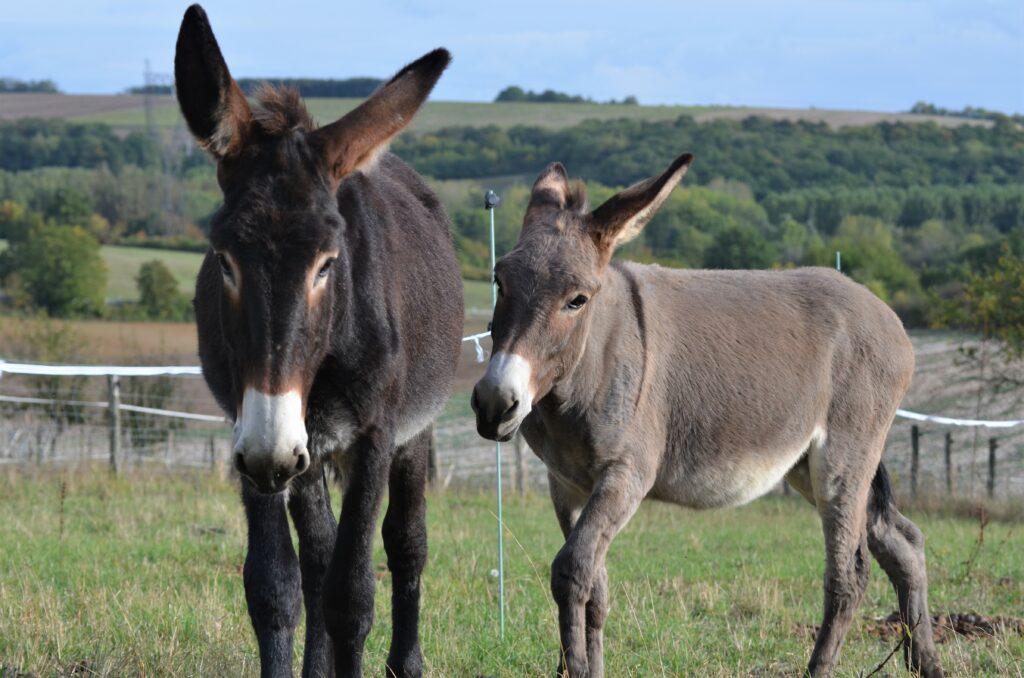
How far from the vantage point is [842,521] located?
565cm

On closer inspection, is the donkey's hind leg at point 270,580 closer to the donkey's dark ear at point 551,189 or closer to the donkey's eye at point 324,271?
the donkey's eye at point 324,271

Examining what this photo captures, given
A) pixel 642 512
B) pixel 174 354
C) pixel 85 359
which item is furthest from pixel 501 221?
pixel 642 512

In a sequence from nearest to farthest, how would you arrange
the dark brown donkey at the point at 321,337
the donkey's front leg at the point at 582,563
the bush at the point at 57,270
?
1. the dark brown donkey at the point at 321,337
2. the donkey's front leg at the point at 582,563
3. the bush at the point at 57,270

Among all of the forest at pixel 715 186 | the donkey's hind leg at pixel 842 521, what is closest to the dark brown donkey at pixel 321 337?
the donkey's hind leg at pixel 842 521

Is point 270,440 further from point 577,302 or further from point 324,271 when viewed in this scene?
point 577,302

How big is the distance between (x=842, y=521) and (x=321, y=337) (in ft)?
9.93

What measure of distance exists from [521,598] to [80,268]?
174 ft

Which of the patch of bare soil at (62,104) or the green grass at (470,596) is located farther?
the patch of bare soil at (62,104)

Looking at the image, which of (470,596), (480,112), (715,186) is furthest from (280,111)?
(480,112)

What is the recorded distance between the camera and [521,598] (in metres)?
7.29

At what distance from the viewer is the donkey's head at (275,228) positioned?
3406mm

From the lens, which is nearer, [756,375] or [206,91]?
[206,91]

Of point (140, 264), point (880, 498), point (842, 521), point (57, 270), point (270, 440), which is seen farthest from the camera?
point (140, 264)

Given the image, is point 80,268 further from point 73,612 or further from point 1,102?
point 1,102
